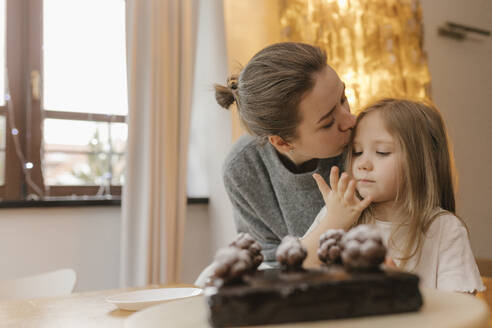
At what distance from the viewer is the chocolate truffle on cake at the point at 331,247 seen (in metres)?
0.63

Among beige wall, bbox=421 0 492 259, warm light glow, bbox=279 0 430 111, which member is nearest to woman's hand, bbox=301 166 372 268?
warm light glow, bbox=279 0 430 111

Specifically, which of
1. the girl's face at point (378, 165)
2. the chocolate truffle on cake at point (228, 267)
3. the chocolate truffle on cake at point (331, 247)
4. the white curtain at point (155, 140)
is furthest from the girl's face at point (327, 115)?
the white curtain at point (155, 140)

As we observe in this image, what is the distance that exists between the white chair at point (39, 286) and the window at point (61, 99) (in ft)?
3.45

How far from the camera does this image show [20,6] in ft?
8.52

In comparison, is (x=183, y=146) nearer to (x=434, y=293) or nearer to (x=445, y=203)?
(x=445, y=203)

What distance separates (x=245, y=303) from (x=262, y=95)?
3.13ft

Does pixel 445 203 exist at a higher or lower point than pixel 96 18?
lower

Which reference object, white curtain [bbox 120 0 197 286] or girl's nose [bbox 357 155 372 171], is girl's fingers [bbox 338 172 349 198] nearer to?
girl's nose [bbox 357 155 372 171]

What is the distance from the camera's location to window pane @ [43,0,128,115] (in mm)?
2693

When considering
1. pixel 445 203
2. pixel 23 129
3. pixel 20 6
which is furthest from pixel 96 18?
pixel 445 203

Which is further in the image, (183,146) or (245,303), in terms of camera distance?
(183,146)

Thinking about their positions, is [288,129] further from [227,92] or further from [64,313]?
[64,313]

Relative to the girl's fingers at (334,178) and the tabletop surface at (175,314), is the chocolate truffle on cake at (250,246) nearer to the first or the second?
the tabletop surface at (175,314)

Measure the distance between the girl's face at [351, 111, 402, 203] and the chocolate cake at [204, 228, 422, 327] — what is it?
2.11 feet
